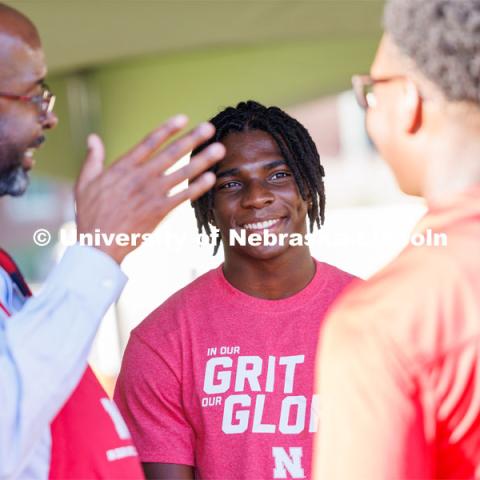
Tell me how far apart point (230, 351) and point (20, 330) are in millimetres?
913

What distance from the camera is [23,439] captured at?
4.63ft

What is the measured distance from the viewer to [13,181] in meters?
1.68

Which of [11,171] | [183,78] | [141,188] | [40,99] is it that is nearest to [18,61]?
[40,99]

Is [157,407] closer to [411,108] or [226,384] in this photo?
[226,384]

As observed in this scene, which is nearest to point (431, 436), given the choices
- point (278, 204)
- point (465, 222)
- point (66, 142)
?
point (465, 222)

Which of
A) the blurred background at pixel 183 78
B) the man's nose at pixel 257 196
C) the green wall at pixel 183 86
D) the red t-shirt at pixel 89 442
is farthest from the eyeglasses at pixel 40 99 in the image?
the green wall at pixel 183 86

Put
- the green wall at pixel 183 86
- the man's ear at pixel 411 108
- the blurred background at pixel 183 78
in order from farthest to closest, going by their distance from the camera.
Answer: the green wall at pixel 183 86
the blurred background at pixel 183 78
the man's ear at pixel 411 108

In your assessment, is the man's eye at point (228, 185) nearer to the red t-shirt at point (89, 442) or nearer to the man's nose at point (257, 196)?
the man's nose at point (257, 196)

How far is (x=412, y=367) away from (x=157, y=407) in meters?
1.08

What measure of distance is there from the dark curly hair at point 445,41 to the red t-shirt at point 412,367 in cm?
18

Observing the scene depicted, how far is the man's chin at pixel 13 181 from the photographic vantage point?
1.67 meters

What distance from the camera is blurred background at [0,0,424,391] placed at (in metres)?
5.56

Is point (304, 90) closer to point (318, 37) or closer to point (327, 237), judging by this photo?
point (318, 37)

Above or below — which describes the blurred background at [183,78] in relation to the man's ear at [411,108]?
above
